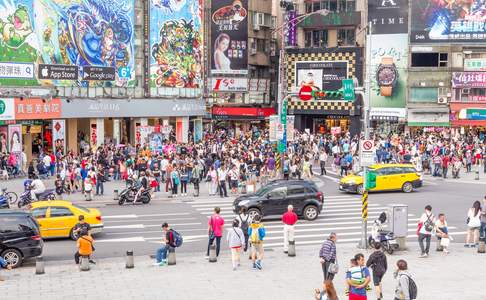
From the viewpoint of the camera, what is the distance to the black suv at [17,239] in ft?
70.9

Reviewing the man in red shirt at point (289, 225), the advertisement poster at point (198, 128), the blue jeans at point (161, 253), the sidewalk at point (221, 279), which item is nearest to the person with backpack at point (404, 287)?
the sidewalk at point (221, 279)

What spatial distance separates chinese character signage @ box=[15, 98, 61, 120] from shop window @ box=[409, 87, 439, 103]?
32.1 m

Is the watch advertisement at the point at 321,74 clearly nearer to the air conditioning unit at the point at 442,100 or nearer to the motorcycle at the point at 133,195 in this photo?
the air conditioning unit at the point at 442,100

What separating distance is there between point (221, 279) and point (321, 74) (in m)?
53.3

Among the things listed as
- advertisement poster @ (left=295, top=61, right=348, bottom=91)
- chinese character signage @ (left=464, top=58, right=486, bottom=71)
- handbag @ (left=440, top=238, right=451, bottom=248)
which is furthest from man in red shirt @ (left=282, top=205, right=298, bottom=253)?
advertisement poster @ (left=295, top=61, right=348, bottom=91)

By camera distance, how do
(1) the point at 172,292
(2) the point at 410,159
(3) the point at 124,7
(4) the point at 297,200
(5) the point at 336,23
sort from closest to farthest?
(1) the point at 172,292
(4) the point at 297,200
(2) the point at 410,159
(3) the point at 124,7
(5) the point at 336,23

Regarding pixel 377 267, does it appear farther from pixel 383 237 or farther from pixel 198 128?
pixel 198 128

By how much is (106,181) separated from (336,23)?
1456 inches

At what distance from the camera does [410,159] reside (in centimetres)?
4528

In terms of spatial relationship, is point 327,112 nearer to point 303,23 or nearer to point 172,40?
point 303,23

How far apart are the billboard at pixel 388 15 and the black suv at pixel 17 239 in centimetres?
5149

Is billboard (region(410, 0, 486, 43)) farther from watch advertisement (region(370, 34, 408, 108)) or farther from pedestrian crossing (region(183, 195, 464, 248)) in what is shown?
→ pedestrian crossing (region(183, 195, 464, 248))

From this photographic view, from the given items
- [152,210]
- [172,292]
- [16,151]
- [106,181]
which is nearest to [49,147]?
[16,151]


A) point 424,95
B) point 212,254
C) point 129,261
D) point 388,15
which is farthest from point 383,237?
point 388,15
